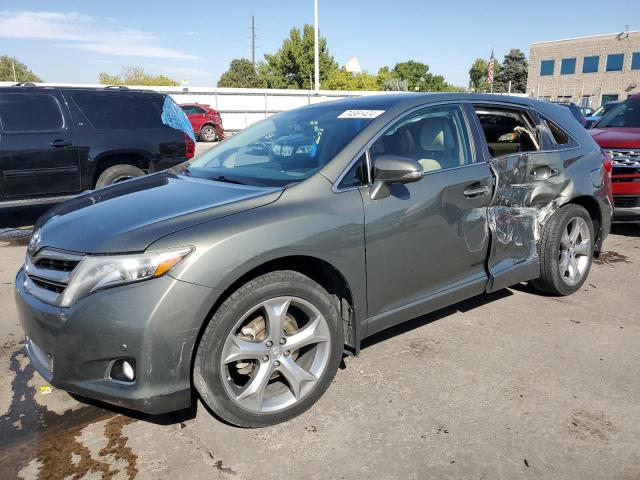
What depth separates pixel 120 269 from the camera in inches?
89.8

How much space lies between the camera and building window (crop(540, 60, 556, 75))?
5652cm

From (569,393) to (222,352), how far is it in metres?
2.01

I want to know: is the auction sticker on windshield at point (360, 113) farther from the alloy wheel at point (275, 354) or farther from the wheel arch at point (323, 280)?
the alloy wheel at point (275, 354)

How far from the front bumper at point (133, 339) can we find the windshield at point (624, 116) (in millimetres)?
7319

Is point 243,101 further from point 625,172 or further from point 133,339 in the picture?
point 133,339

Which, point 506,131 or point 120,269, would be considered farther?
point 506,131

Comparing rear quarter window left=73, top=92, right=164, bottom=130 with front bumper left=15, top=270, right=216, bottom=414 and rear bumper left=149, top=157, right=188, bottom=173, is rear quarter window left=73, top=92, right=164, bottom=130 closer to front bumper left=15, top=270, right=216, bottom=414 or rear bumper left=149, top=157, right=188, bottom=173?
rear bumper left=149, top=157, right=188, bottom=173

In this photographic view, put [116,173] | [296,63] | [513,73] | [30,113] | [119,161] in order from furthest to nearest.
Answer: [513,73], [296,63], [119,161], [116,173], [30,113]

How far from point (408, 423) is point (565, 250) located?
2494 mm

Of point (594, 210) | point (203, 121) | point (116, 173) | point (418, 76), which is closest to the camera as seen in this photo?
point (594, 210)

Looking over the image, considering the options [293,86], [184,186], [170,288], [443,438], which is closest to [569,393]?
[443,438]

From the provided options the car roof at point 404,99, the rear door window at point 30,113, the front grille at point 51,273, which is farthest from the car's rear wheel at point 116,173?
the front grille at point 51,273

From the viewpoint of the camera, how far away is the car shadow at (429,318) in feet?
12.2

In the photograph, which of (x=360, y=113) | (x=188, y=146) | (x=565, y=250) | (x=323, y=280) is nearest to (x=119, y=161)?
(x=188, y=146)
